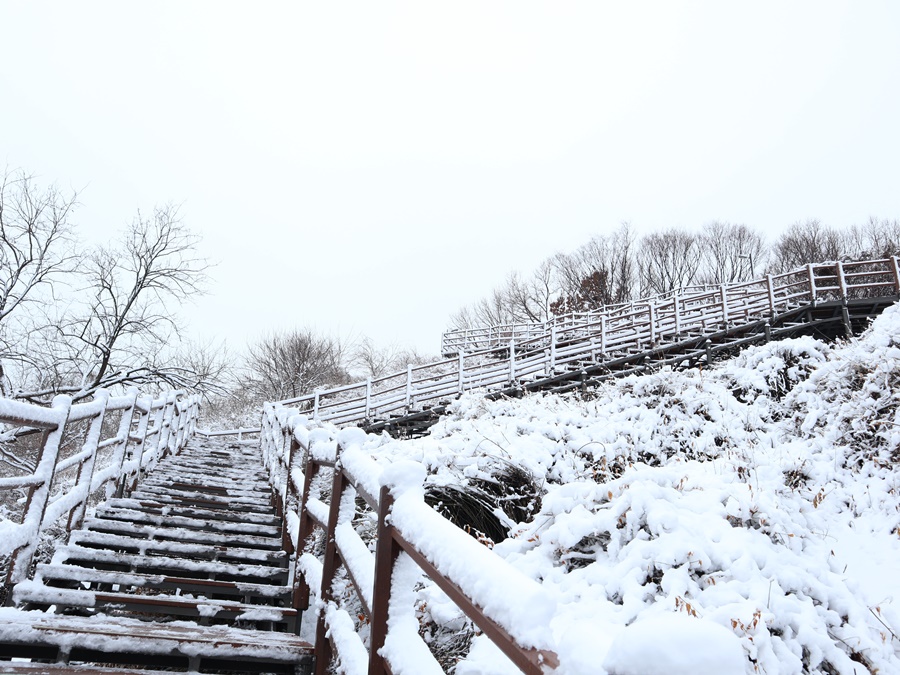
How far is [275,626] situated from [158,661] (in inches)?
37.6

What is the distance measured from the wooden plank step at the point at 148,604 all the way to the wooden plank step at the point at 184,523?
1745 mm

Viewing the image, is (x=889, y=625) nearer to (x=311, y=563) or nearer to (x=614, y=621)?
(x=614, y=621)

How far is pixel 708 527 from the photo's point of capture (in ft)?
11.2

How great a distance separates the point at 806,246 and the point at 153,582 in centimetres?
5596

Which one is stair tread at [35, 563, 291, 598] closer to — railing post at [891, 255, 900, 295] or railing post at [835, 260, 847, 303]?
railing post at [835, 260, 847, 303]

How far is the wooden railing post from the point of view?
73.1 inches

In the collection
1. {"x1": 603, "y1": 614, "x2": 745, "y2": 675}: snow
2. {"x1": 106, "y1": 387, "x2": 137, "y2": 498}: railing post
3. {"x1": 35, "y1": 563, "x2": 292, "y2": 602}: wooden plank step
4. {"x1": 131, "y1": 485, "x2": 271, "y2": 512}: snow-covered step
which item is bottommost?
{"x1": 35, "y1": 563, "x2": 292, "y2": 602}: wooden plank step

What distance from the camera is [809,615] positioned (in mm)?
2812

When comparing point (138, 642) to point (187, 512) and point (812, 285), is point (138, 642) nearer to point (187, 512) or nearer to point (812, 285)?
point (187, 512)

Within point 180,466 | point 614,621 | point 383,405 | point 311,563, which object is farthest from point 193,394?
point 614,621

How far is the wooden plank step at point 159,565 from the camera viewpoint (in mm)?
4160

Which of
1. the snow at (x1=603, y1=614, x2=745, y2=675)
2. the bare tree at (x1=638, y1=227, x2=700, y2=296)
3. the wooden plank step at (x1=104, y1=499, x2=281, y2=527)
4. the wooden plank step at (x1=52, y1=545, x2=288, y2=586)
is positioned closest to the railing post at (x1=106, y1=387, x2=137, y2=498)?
the wooden plank step at (x1=104, y1=499, x2=281, y2=527)

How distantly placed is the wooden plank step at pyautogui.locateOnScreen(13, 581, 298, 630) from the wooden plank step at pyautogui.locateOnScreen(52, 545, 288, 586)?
50 centimetres

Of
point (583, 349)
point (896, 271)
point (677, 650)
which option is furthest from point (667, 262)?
point (677, 650)
